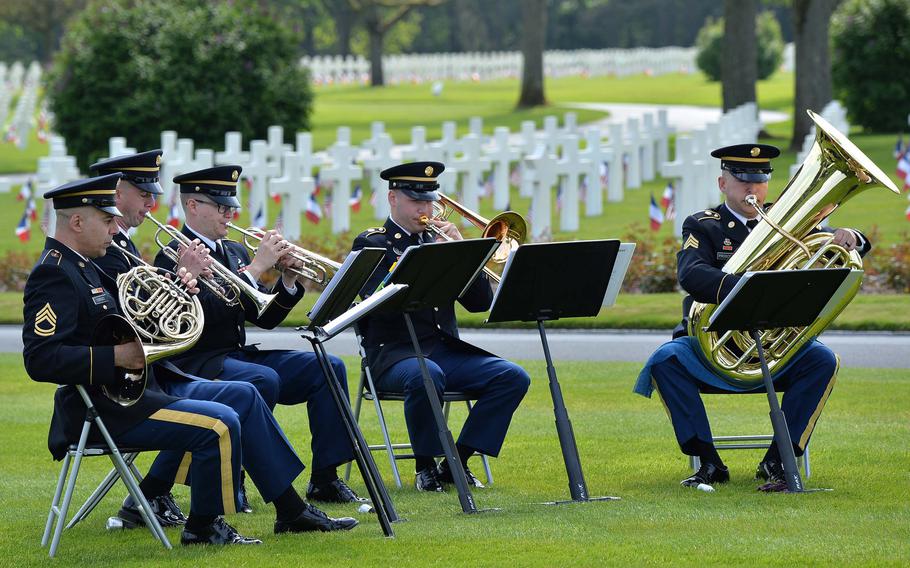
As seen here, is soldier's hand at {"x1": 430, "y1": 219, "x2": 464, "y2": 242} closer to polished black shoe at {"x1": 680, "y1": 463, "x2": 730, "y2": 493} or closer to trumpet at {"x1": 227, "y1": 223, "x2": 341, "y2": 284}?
trumpet at {"x1": 227, "y1": 223, "x2": 341, "y2": 284}

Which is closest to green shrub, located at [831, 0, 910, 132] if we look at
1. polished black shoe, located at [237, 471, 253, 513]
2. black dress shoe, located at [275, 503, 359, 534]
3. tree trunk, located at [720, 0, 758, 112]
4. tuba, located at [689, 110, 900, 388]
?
tree trunk, located at [720, 0, 758, 112]

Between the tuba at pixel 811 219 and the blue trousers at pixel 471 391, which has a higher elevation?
the tuba at pixel 811 219

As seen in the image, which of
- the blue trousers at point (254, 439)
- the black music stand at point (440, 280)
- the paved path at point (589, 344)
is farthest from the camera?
the paved path at point (589, 344)

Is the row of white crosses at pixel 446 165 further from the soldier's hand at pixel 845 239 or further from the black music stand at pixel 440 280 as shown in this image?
the soldier's hand at pixel 845 239

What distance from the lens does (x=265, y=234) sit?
8.35m

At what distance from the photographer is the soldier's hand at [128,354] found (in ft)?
23.1

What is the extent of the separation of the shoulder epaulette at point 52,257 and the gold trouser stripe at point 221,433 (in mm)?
811

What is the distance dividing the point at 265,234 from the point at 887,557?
3485 millimetres

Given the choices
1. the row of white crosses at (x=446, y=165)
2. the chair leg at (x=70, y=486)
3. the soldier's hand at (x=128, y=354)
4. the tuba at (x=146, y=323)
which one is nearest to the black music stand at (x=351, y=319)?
Result: the tuba at (x=146, y=323)

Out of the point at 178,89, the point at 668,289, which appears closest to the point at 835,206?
the point at 668,289

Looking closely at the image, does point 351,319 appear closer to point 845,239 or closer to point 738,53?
point 845,239

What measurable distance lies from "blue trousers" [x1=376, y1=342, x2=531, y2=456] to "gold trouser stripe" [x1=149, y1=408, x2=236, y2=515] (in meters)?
1.62

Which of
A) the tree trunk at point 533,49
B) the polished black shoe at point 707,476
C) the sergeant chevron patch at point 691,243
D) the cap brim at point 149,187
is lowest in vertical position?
the tree trunk at point 533,49

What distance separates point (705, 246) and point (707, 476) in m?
1.29
